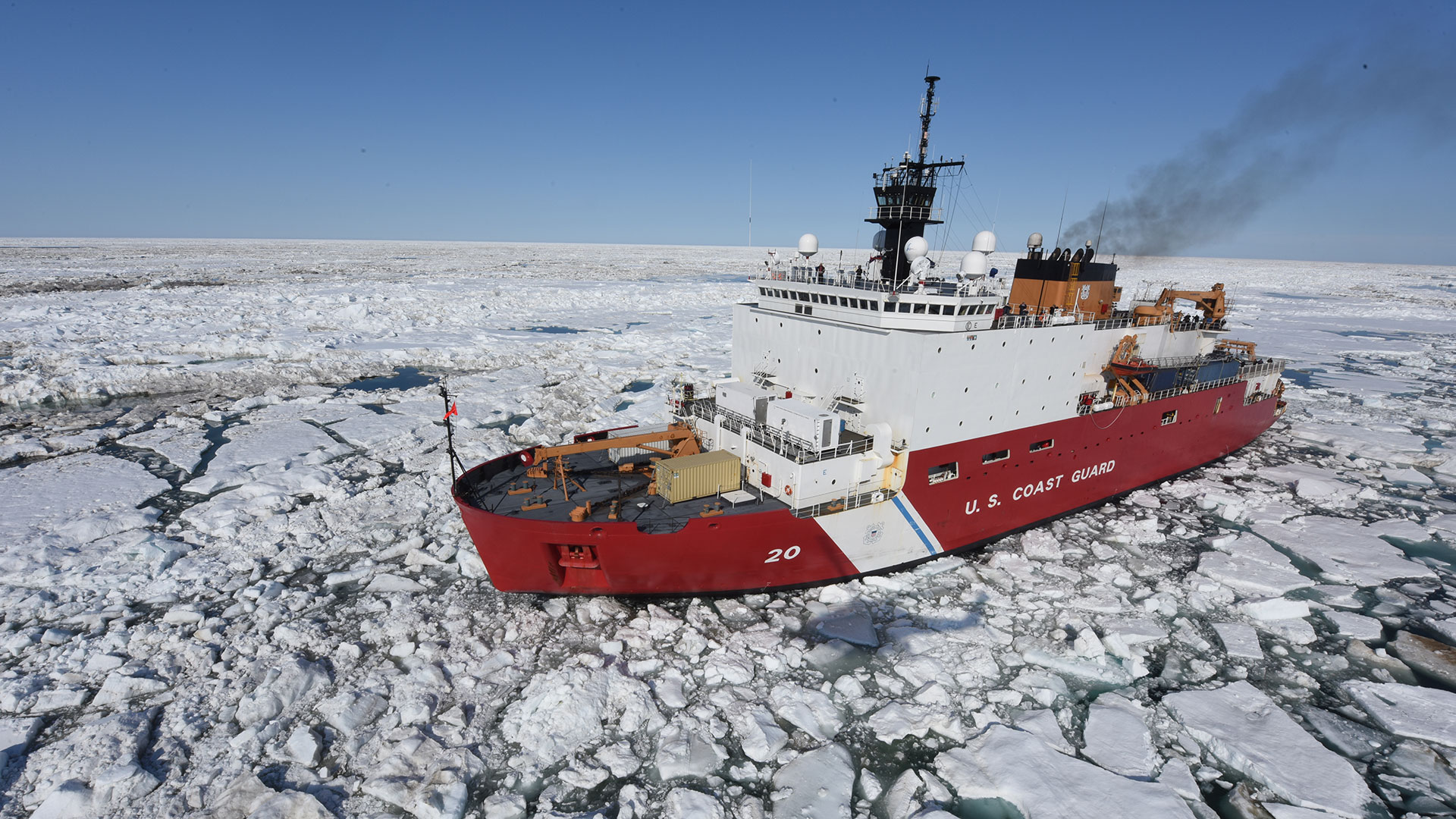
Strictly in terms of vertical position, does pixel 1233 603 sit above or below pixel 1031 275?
below

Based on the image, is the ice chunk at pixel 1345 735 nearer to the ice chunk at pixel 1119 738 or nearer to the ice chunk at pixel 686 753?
the ice chunk at pixel 1119 738

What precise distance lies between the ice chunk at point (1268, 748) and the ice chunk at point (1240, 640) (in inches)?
32.8

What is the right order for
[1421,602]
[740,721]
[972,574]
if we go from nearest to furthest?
[740,721]
[1421,602]
[972,574]

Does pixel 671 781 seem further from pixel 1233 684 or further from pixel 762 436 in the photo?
pixel 1233 684

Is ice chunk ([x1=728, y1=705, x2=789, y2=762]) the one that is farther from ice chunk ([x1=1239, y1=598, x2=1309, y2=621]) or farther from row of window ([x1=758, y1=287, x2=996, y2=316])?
ice chunk ([x1=1239, y1=598, x2=1309, y2=621])

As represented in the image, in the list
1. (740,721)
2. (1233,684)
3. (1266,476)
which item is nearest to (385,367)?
(740,721)

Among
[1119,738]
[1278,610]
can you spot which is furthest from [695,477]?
[1278,610]

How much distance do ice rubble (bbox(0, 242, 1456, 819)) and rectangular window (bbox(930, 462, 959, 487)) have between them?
5.40ft

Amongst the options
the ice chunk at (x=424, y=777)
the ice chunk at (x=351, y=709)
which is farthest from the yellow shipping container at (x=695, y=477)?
the ice chunk at (x=351, y=709)

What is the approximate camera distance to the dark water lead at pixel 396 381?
2067 centimetres

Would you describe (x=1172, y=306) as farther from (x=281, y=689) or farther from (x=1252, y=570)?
(x=281, y=689)

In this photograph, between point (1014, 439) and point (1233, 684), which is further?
point (1014, 439)

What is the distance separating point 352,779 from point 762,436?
660cm

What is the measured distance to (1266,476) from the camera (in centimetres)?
1498
